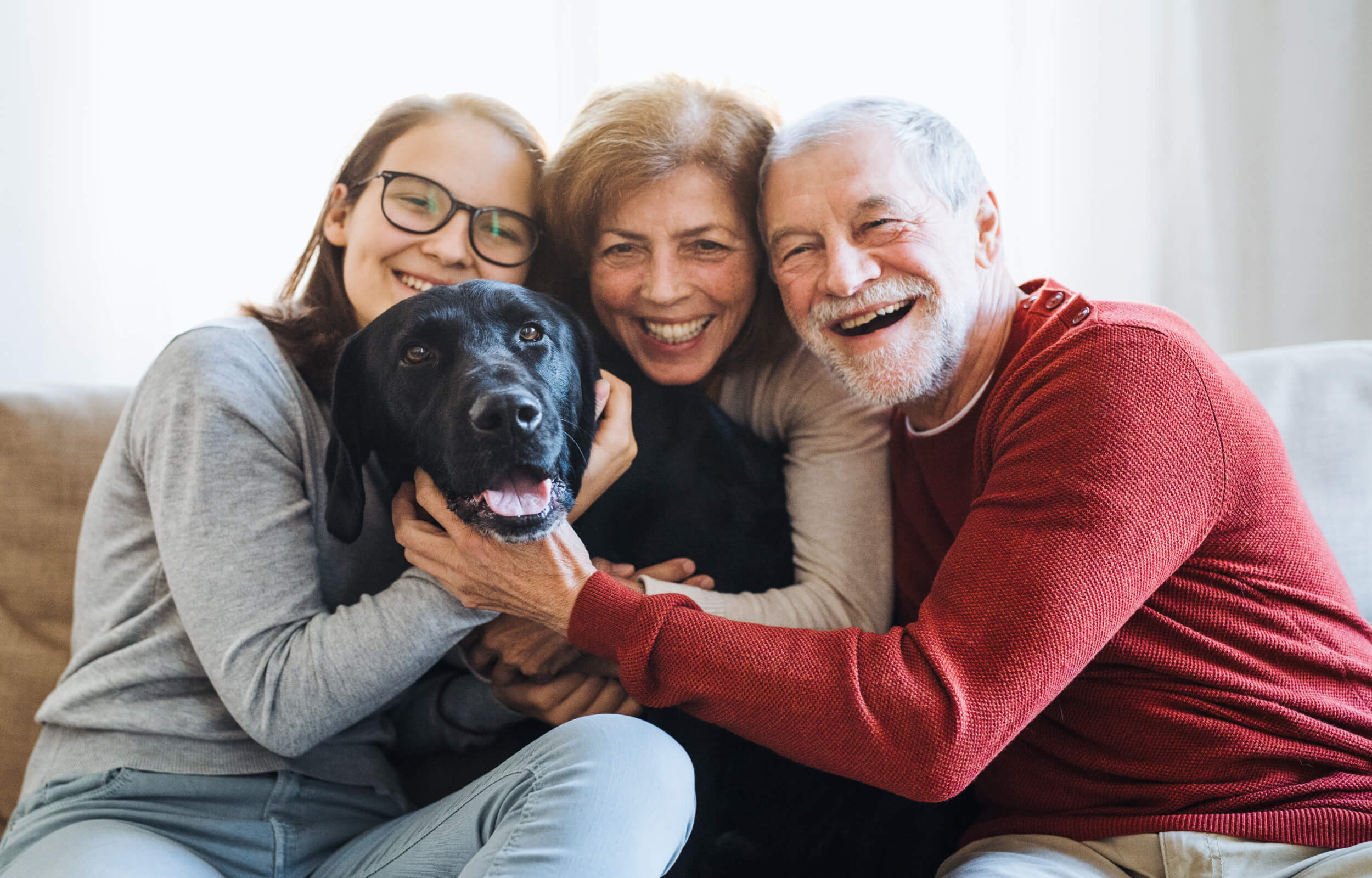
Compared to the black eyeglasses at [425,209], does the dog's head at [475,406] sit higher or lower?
lower

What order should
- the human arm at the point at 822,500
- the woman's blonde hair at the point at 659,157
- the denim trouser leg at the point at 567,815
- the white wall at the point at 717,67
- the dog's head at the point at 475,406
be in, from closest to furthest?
the denim trouser leg at the point at 567,815 → the dog's head at the point at 475,406 → the human arm at the point at 822,500 → the woman's blonde hair at the point at 659,157 → the white wall at the point at 717,67

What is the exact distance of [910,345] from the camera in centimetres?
129

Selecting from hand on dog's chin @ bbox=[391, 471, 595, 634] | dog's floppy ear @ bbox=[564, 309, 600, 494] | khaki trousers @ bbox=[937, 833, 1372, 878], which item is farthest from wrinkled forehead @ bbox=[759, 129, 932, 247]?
khaki trousers @ bbox=[937, 833, 1372, 878]

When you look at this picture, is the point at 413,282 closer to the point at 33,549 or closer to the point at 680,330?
the point at 680,330

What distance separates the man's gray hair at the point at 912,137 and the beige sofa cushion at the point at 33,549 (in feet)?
4.29

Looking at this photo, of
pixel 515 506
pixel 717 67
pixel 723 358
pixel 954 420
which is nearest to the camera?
pixel 515 506

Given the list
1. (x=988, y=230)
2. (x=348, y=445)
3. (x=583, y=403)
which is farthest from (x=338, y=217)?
(x=988, y=230)

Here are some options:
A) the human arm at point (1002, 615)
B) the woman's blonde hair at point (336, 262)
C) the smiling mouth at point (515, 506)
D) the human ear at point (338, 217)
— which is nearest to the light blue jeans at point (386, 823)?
the human arm at point (1002, 615)

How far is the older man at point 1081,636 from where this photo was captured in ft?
3.24

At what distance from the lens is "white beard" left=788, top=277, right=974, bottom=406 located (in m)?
1.29

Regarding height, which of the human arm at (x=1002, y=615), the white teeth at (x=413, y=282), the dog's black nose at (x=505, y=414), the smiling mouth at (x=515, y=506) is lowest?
the human arm at (x=1002, y=615)

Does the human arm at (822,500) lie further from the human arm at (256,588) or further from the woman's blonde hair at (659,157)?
the human arm at (256,588)

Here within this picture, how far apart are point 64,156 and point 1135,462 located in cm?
242

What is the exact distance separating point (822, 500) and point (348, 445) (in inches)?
27.6
